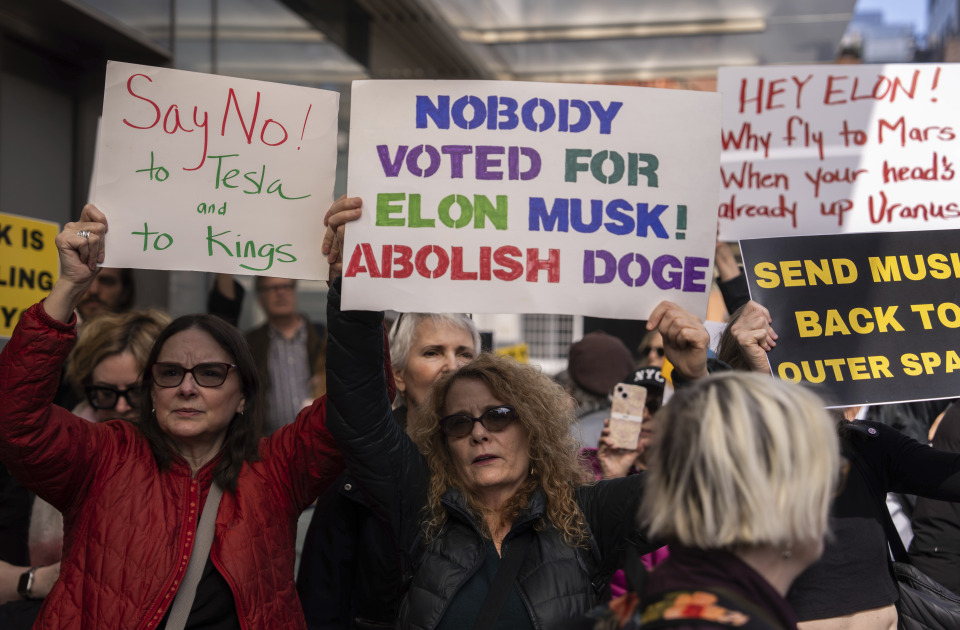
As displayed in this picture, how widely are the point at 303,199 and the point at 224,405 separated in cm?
63

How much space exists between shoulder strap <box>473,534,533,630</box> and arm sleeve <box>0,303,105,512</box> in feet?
3.60

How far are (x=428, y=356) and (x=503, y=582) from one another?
51.3 inches

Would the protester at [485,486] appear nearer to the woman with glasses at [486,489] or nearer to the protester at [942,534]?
the woman with glasses at [486,489]

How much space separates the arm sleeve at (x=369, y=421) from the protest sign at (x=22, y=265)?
1841mm

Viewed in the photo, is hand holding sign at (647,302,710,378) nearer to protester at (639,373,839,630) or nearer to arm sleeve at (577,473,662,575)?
arm sleeve at (577,473,662,575)

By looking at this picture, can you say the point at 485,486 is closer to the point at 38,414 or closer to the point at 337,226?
the point at 337,226

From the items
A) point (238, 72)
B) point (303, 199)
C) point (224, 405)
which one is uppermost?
point (238, 72)

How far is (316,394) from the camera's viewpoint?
5719mm

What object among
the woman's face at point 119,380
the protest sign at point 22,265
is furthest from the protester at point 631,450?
the protest sign at point 22,265

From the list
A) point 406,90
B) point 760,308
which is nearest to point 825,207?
point 760,308

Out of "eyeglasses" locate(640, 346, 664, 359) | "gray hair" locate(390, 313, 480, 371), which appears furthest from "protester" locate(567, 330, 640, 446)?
"gray hair" locate(390, 313, 480, 371)

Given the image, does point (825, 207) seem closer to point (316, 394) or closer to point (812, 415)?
point (812, 415)

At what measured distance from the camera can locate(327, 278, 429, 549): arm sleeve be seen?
2.33 meters

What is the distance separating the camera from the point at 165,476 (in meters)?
2.46
